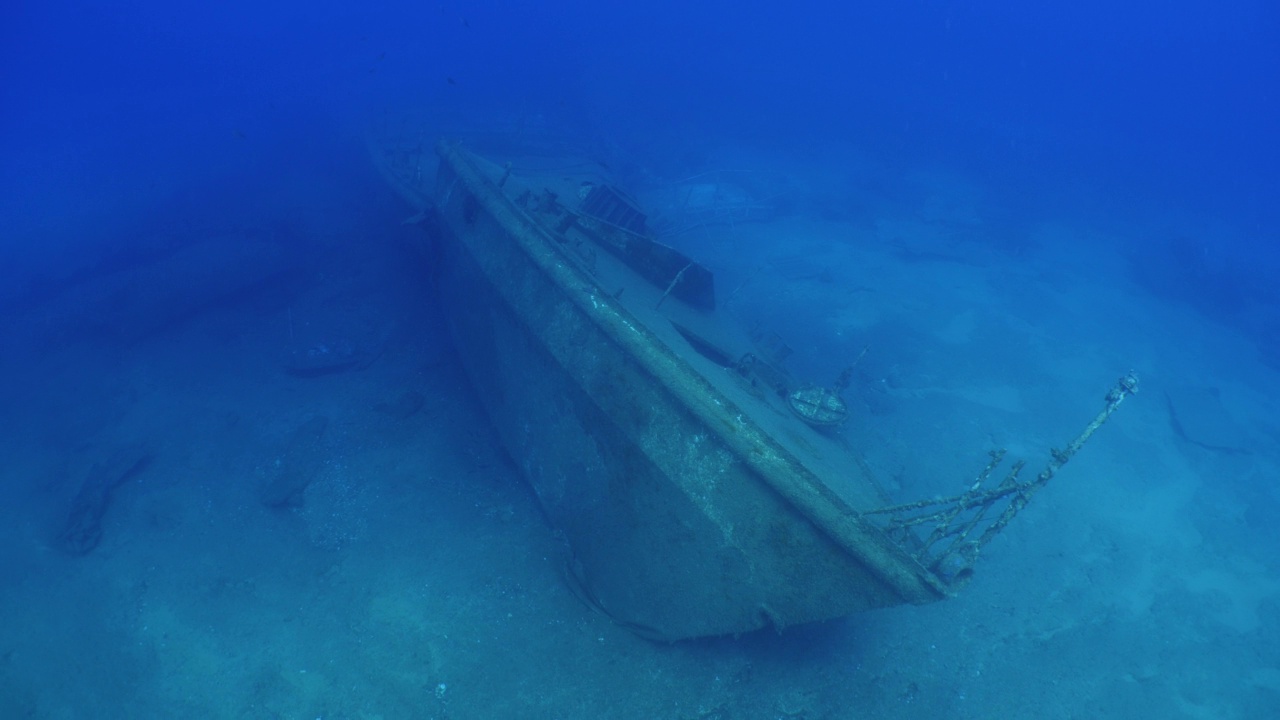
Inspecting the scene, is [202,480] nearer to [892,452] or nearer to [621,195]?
[621,195]

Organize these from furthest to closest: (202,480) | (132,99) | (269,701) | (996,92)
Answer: (996,92), (132,99), (202,480), (269,701)

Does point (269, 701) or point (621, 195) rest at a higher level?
point (621, 195)

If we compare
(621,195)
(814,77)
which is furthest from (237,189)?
(814,77)

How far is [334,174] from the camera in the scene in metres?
17.4

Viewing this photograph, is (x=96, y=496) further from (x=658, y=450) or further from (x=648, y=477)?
(x=658, y=450)

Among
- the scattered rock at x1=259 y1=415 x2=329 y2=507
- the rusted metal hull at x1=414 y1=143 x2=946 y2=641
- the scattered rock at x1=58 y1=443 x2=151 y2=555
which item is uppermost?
the rusted metal hull at x1=414 y1=143 x2=946 y2=641

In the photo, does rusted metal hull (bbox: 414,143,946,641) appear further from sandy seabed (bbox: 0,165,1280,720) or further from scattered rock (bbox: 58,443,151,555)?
scattered rock (bbox: 58,443,151,555)

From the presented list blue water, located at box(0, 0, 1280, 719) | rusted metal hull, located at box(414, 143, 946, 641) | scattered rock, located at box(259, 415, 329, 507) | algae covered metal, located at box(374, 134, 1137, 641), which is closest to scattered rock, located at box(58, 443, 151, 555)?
blue water, located at box(0, 0, 1280, 719)

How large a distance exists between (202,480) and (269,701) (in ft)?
11.8

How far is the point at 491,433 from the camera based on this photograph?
300 inches

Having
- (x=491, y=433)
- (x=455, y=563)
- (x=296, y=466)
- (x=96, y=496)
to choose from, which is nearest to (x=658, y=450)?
(x=455, y=563)

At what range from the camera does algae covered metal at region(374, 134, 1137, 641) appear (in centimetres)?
410

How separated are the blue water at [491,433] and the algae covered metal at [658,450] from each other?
112 centimetres

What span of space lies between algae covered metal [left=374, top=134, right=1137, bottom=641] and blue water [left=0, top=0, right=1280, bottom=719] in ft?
3.67
